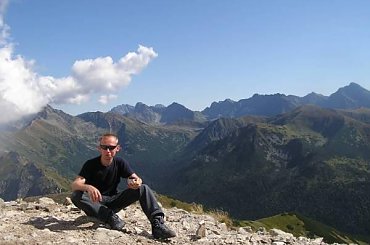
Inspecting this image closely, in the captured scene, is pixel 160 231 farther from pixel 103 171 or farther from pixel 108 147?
pixel 108 147

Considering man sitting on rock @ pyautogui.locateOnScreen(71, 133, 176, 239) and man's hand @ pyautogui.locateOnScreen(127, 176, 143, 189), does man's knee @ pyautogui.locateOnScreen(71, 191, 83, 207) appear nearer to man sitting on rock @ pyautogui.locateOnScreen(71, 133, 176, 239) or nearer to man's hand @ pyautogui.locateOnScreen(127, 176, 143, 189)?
man sitting on rock @ pyautogui.locateOnScreen(71, 133, 176, 239)

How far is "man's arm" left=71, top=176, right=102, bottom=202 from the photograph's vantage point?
444 inches

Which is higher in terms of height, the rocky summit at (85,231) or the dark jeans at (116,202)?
the dark jeans at (116,202)

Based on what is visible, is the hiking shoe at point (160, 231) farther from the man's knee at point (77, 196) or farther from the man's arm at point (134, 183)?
the man's knee at point (77, 196)

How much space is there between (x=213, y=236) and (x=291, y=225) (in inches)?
5650

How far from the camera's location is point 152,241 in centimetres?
1139

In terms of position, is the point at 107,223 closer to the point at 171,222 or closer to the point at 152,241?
the point at 152,241

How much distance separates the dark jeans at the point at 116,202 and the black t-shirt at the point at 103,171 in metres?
0.46

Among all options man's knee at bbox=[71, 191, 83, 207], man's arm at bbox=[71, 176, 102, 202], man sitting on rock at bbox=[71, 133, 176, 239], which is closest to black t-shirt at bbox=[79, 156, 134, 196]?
man sitting on rock at bbox=[71, 133, 176, 239]

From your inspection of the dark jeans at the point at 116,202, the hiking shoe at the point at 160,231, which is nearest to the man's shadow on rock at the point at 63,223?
the dark jeans at the point at 116,202

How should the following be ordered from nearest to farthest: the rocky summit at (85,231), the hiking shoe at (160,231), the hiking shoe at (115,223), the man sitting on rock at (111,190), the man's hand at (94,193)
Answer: the rocky summit at (85,231) → the man's hand at (94,193) → the hiking shoe at (160,231) → the man sitting on rock at (111,190) → the hiking shoe at (115,223)

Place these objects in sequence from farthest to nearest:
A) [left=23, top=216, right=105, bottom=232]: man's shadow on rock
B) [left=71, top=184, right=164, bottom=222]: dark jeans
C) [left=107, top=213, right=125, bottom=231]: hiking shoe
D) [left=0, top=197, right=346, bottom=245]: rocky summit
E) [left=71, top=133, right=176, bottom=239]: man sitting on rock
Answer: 1. [left=23, top=216, right=105, bottom=232]: man's shadow on rock
2. [left=107, top=213, right=125, bottom=231]: hiking shoe
3. [left=71, top=184, right=164, bottom=222]: dark jeans
4. [left=71, top=133, right=176, bottom=239]: man sitting on rock
5. [left=0, top=197, right=346, bottom=245]: rocky summit

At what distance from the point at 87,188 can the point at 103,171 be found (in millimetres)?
840

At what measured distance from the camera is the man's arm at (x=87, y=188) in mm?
11273
